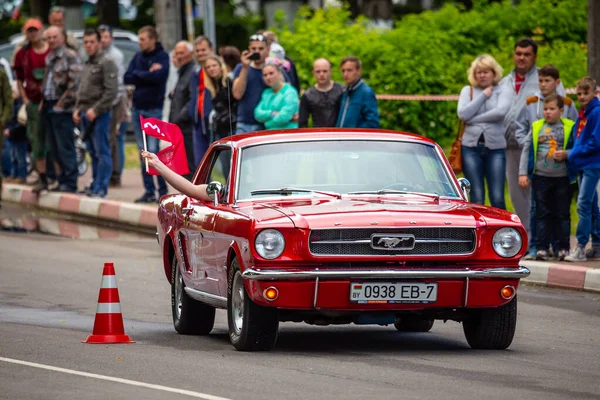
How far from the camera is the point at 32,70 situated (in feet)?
69.5

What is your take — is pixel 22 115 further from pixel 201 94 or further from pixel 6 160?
pixel 201 94

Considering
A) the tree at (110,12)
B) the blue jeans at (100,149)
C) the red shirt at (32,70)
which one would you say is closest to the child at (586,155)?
the blue jeans at (100,149)

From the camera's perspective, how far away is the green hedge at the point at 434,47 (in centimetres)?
2280

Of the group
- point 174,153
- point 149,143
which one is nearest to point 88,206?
point 149,143

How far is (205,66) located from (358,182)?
8208 mm

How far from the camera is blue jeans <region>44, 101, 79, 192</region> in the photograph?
2100 cm

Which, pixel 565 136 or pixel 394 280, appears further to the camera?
pixel 565 136

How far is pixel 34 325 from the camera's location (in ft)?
35.6

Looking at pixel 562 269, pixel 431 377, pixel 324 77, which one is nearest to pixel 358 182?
pixel 431 377

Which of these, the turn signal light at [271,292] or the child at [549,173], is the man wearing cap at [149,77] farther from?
the turn signal light at [271,292]

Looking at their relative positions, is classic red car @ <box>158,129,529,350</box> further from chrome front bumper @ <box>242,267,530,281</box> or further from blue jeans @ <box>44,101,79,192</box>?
blue jeans @ <box>44,101,79,192</box>

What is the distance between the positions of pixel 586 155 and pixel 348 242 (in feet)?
18.8

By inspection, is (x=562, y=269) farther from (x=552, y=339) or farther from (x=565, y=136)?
(x=552, y=339)

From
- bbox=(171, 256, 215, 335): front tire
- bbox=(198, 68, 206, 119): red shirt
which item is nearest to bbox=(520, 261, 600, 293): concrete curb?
bbox=(171, 256, 215, 335): front tire
